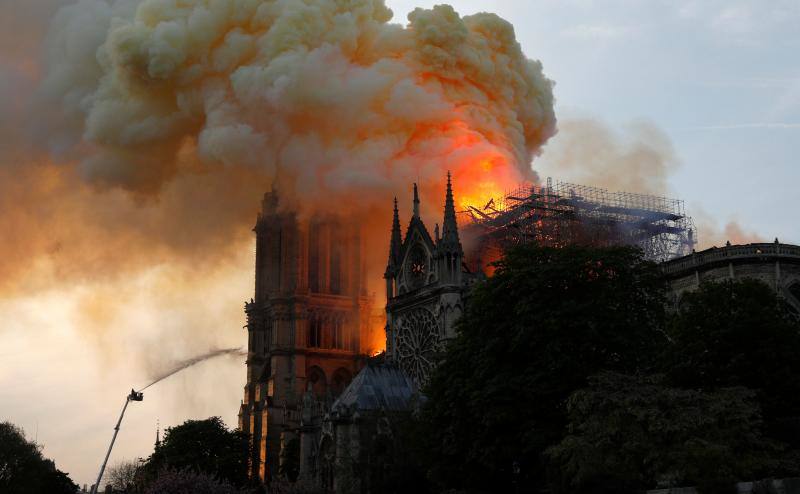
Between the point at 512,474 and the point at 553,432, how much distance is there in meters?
4.25

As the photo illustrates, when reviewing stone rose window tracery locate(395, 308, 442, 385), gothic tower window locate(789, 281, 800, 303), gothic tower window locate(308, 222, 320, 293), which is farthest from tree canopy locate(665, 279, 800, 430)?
gothic tower window locate(308, 222, 320, 293)

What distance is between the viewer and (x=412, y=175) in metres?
80.0

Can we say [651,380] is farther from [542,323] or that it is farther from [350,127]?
[350,127]

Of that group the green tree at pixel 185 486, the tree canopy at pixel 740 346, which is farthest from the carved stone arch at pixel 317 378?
the tree canopy at pixel 740 346

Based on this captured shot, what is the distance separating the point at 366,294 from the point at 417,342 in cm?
3541

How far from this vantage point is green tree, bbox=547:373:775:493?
33.2 m

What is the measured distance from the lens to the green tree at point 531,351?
142 feet

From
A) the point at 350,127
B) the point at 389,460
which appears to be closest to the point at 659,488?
the point at 389,460

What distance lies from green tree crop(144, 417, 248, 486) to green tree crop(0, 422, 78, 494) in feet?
27.7

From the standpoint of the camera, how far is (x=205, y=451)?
283 ft

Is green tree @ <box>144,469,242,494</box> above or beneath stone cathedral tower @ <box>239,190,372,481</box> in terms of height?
beneath

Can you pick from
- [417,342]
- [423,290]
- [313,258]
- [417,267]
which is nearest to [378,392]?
[417,342]

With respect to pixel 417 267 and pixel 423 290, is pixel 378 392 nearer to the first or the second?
pixel 423 290

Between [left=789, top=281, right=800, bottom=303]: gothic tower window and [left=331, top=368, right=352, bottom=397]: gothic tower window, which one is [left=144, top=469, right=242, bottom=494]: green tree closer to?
[left=789, top=281, right=800, bottom=303]: gothic tower window
